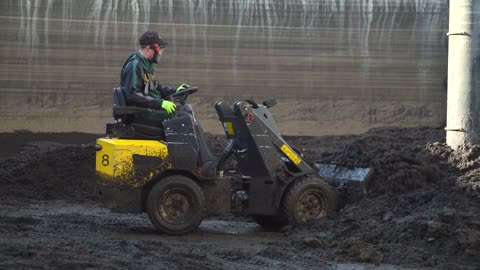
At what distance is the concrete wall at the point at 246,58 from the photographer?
49.8ft

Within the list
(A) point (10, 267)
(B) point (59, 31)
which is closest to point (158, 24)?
(B) point (59, 31)

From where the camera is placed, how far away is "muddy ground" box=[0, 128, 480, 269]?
7.15 meters

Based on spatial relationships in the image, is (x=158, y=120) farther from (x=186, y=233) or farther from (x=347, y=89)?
(x=347, y=89)

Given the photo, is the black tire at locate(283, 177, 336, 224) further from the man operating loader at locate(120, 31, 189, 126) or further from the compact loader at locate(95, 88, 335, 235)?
the man operating loader at locate(120, 31, 189, 126)

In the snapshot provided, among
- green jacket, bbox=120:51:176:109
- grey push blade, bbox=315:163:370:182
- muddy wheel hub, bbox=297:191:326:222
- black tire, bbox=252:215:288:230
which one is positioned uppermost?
green jacket, bbox=120:51:176:109

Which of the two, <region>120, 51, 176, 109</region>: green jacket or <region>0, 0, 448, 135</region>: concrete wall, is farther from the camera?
<region>0, 0, 448, 135</region>: concrete wall

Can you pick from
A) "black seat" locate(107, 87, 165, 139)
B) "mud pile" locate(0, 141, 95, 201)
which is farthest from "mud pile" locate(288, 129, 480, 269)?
"mud pile" locate(0, 141, 95, 201)

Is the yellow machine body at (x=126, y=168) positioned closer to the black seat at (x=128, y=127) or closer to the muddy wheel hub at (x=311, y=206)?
the black seat at (x=128, y=127)

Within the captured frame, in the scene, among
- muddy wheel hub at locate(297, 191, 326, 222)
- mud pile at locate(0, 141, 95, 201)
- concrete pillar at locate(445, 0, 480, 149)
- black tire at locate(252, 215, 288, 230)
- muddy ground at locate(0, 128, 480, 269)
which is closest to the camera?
muddy ground at locate(0, 128, 480, 269)

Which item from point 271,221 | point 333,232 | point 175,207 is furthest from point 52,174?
point 333,232

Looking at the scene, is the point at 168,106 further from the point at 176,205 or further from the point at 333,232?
the point at 333,232

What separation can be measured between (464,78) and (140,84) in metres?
3.65

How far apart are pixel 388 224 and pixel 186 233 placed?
2008mm

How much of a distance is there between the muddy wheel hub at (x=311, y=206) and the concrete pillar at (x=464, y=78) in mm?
1792
